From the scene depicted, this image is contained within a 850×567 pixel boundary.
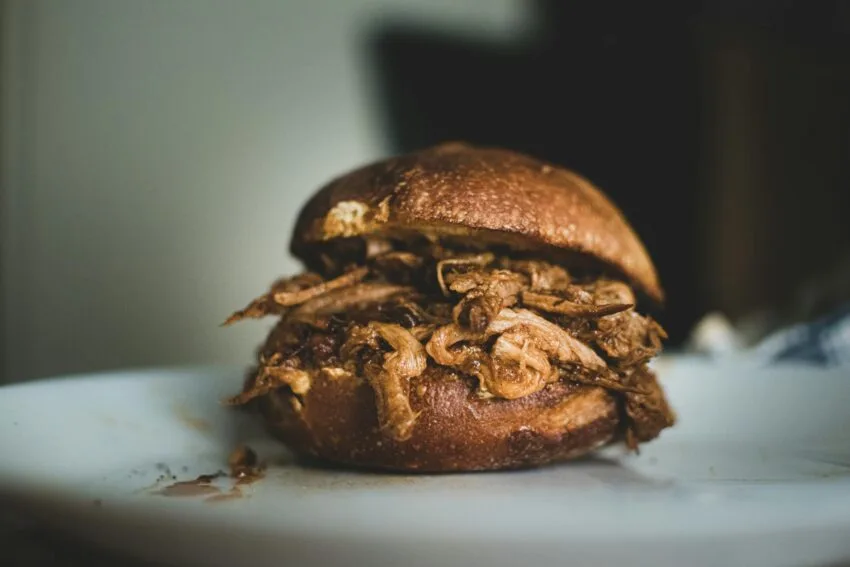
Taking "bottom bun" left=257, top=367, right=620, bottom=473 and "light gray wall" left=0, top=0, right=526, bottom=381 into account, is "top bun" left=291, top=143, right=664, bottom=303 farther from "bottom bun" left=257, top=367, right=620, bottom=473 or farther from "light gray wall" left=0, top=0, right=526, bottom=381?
"light gray wall" left=0, top=0, right=526, bottom=381

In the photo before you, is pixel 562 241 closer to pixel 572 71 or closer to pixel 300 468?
pixel 300 468

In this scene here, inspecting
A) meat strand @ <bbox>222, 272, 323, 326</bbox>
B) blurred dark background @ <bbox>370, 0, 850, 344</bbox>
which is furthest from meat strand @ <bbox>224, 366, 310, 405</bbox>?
blurred dark background @ <bbox>370, 0, 850, 344</bbox>

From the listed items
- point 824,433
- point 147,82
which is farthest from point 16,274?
point 824,433

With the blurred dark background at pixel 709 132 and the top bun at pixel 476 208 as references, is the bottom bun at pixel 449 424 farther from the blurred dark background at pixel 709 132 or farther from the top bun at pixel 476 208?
the blurred dark background at pixel 709 132

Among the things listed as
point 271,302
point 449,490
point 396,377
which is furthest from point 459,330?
point 271,302

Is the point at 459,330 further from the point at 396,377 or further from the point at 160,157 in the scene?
the point at 160,157

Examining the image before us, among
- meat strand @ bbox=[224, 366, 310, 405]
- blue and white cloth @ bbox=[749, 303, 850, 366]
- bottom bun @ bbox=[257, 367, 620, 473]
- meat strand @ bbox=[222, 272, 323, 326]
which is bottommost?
blue and white cloth @ bbox=[749, 303, 850, 366]

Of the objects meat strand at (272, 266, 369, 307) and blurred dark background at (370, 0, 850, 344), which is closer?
meat strand at (272, 266, 369, 307)
